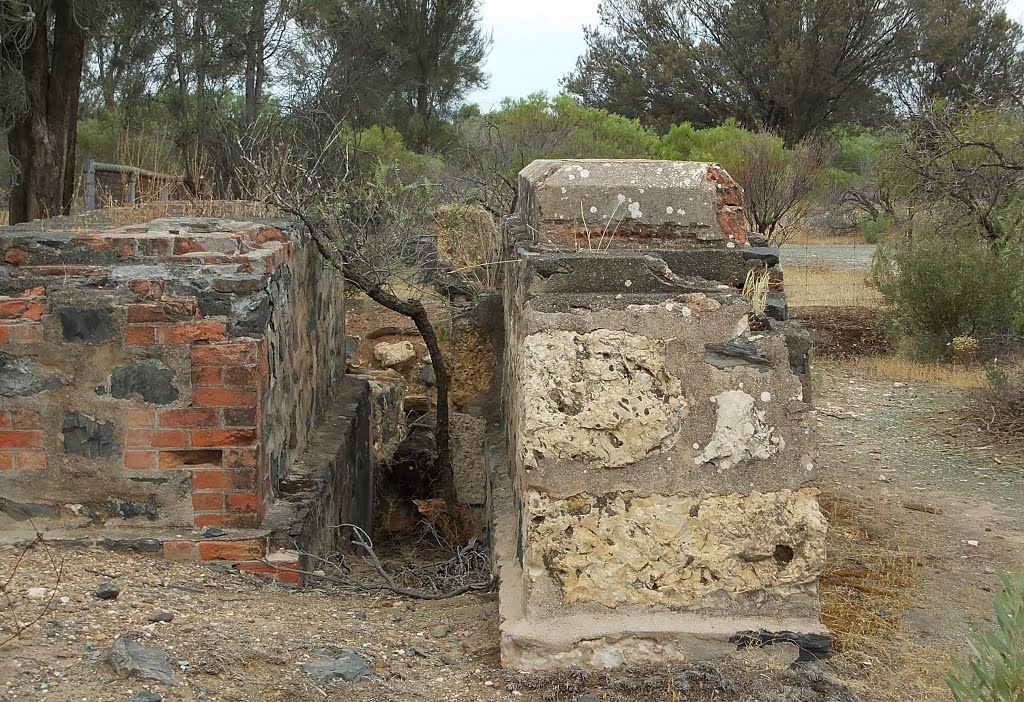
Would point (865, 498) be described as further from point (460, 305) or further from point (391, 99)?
point (391, 99)

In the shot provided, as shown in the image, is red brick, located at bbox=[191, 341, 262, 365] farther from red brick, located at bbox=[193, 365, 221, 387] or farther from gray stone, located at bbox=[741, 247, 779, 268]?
gray stone, located at bbox=[741, 247, 779, 268]

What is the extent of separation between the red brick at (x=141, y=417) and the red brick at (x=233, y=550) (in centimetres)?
48

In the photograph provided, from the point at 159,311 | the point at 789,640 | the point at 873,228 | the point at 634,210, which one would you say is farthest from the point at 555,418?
the point at 873,228

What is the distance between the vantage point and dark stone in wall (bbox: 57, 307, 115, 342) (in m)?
3.63

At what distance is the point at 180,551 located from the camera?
3.67 m

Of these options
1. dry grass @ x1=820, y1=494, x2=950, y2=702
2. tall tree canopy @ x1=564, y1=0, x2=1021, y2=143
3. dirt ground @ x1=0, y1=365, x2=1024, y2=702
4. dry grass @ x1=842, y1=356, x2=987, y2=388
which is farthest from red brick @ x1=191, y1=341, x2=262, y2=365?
tall tree canopy @ x1=564, y1=0, x2=1021, y2=143

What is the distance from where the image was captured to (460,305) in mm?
6582

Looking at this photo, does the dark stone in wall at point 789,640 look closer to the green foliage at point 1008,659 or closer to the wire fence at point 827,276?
the green foliage at point 1008,659

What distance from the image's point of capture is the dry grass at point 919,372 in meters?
8.09

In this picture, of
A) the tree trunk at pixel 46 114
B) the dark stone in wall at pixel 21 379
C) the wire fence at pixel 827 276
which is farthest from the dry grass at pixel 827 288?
the dark stone in wall at pixel 21 379

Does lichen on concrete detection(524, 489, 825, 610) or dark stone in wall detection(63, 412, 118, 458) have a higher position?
dark stone in wall detection(63, 412, 118, 458)

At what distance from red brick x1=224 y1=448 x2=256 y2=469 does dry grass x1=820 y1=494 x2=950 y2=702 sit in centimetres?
207

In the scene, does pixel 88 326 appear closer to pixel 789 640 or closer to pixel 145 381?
pixel 145 381

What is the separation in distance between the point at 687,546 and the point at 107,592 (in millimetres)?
1802
